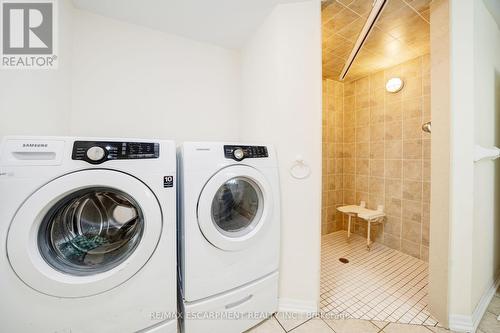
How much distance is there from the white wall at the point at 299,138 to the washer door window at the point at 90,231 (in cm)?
83

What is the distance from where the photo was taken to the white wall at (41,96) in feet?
2.67

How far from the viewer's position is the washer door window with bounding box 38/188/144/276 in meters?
0.69

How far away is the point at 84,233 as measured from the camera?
2.62 ft

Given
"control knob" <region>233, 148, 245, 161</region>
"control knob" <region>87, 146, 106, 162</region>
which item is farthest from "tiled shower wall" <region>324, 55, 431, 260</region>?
"control knob" <region>87, 146, 106, 162</region>

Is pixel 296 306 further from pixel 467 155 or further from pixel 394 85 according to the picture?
pixel 394 85

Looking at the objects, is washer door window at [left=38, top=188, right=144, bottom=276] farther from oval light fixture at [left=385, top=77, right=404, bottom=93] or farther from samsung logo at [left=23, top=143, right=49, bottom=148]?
oval light fixture at [left=385, top=77, right=404, bottom=93]

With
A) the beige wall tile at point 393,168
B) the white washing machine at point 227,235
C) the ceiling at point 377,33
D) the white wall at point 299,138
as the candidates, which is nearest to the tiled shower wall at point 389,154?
the beige wall tile at point 393,168

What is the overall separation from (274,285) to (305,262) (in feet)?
0.77

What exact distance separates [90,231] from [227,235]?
2.04 feet

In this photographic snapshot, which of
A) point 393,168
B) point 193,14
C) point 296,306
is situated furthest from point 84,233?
point 393,168

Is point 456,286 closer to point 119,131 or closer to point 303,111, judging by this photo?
point 303,111

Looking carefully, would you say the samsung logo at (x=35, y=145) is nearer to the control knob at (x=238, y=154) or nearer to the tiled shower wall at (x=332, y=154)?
the control knob at (x=238, y=154)

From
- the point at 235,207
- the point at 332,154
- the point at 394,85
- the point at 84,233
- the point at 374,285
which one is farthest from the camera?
the point at 332,154

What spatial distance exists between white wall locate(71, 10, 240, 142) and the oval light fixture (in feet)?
5.45
